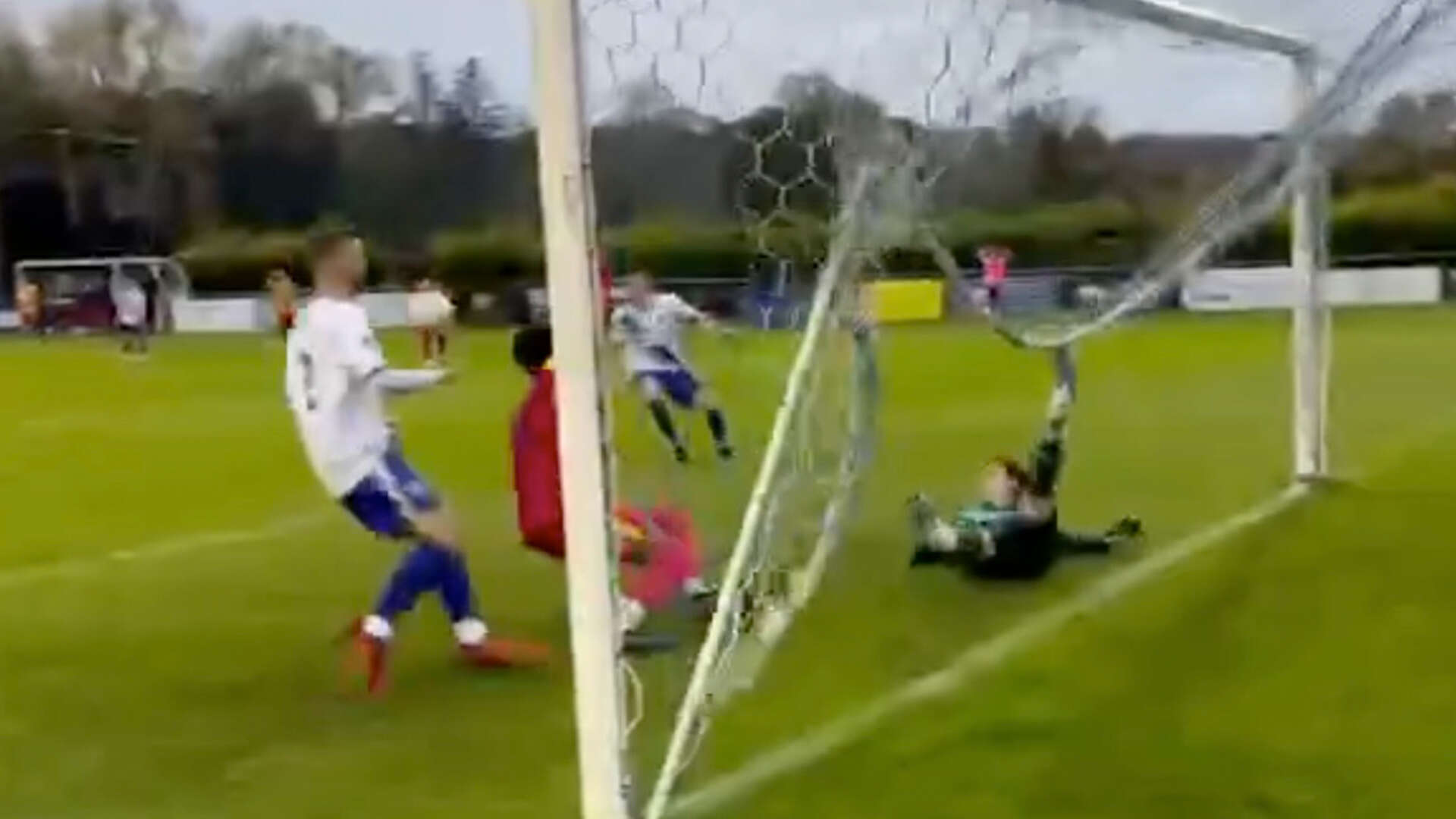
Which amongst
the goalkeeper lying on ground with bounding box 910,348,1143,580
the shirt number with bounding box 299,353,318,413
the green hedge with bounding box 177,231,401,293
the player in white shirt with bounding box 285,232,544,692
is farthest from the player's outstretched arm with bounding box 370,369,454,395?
the green hedge with bounding box 177,231,401,293

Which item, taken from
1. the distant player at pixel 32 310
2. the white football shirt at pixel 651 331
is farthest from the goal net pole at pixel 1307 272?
the distant player at pixel 32 310

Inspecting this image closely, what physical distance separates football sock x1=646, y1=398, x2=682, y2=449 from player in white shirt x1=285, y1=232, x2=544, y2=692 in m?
0.78

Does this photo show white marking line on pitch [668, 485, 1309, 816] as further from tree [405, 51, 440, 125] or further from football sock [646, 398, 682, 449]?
tree [405, 51, 440, 125]

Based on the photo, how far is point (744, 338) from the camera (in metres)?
7.03

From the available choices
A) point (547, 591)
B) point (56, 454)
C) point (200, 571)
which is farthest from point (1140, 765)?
point (56, 454)

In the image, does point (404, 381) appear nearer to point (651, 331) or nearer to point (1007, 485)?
point (651, 331)

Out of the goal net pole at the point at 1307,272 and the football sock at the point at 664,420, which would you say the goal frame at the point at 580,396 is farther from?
the goal net pole at the point at 1307,272

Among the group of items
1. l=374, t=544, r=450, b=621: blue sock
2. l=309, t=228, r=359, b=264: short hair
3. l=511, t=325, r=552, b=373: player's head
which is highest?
l=309, t=228, r=359, b=264: short hair

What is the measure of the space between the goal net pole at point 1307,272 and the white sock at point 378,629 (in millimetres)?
6161

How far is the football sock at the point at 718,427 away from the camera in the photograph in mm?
7098

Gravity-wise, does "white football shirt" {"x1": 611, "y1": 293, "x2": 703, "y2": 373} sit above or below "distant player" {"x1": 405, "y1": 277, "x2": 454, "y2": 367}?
→ above

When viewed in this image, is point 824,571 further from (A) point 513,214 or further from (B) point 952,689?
(A) point 513,214

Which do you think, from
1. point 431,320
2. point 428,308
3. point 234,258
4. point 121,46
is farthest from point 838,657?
point 121,46

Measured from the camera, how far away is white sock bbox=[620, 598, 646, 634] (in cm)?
605
